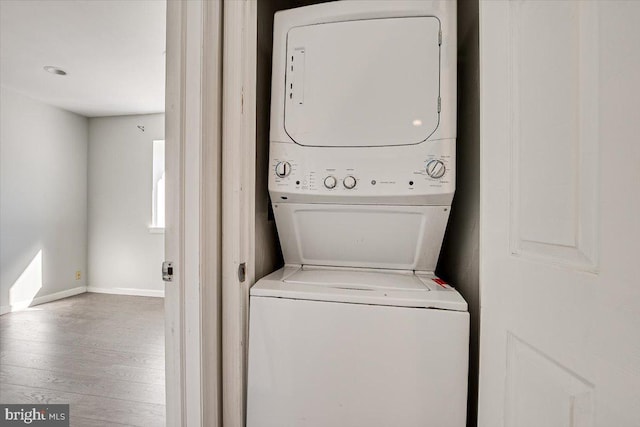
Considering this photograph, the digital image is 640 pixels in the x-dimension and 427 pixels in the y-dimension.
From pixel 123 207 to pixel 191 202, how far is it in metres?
4.07

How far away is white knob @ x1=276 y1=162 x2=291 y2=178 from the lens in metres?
1.11

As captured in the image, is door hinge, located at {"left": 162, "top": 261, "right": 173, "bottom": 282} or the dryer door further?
the dryer door

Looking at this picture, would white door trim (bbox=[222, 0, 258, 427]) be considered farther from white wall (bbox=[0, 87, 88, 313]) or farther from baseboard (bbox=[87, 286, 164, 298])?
white wall (bbox=[0, 87, 88, 313])

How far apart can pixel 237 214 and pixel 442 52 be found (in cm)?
89

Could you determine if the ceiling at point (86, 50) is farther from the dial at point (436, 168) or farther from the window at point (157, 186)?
the dial at point (436, 168)

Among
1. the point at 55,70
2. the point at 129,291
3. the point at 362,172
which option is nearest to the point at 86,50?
the point at 55,70

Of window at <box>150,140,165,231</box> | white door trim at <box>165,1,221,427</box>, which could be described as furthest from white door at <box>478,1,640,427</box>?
window at <box>150,140,165,231</box>

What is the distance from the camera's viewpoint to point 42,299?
3.73 meters

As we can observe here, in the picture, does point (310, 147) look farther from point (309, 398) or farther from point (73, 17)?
point (73, 17)

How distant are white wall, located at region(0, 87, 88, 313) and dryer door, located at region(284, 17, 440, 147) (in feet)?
13.1

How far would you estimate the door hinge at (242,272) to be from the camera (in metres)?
0.97

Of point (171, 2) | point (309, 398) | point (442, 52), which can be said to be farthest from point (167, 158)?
point (442, 52)

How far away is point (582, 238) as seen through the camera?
47cm

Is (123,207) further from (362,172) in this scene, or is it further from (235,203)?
(362,172)
